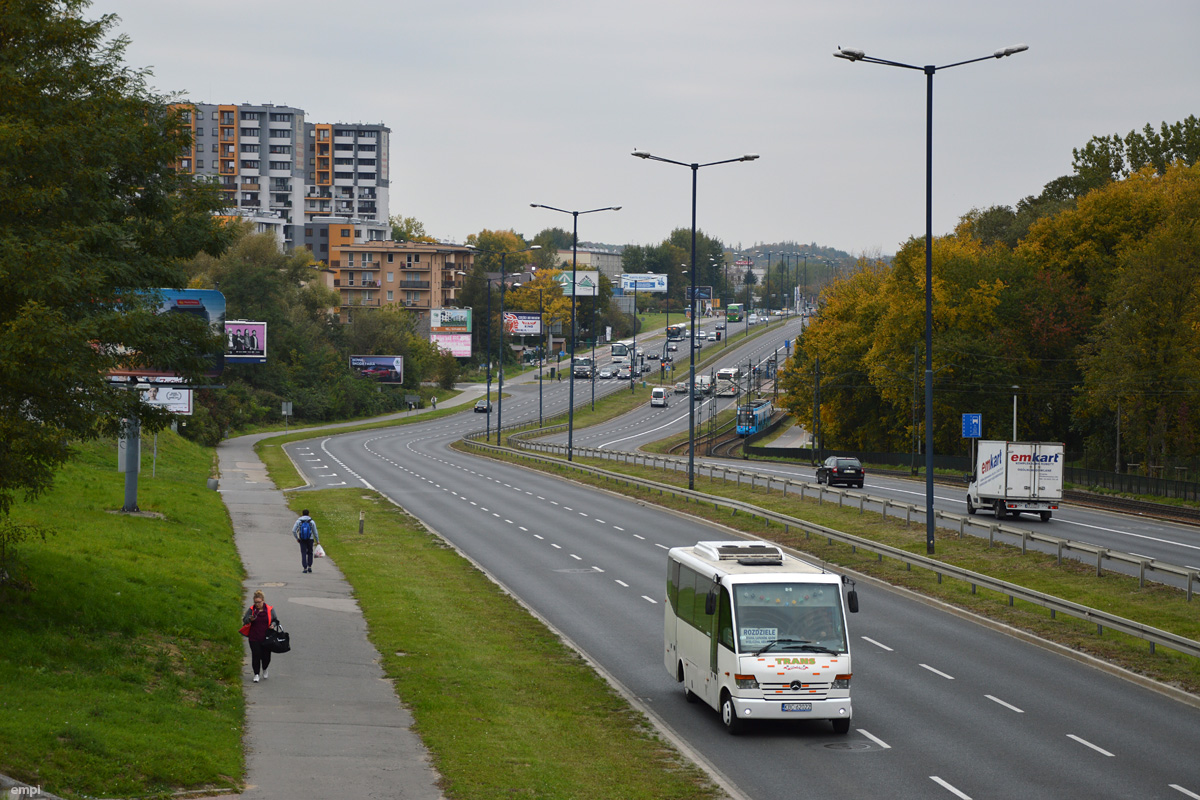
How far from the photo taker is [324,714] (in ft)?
53.2

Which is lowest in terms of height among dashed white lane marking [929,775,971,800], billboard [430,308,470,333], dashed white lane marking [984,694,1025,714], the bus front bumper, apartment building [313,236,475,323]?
dashed white lane marking [984,694,1025,714]

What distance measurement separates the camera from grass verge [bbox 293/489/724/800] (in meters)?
13.8

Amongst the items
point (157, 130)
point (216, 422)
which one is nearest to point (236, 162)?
point (216, 422)

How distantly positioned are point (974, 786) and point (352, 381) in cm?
10532

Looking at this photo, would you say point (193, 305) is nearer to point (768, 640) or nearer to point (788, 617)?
point (788, 617)

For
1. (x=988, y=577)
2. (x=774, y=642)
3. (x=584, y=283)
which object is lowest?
(x=988, y=577)

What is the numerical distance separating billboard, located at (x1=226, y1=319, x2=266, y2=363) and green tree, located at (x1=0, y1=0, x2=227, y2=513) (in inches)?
1657

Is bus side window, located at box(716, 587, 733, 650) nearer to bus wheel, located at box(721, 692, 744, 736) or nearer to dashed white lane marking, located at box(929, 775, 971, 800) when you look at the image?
bus wheel, located at box(721, 692, 744, 736)

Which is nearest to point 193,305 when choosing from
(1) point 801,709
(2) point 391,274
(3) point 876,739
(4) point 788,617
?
(4) point 788,617

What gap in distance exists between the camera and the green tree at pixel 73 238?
15.7 meters

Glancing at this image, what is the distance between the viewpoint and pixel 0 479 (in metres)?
16.8

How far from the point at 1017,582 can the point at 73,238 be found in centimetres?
2183

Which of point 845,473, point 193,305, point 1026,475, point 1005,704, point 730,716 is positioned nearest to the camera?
point 730,716

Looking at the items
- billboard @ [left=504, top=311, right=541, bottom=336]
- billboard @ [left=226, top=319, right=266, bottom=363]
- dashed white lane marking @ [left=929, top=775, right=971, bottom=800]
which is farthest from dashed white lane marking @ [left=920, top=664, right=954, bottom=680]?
billboard @ [left=504, top=311, right=541, bottom=336]
